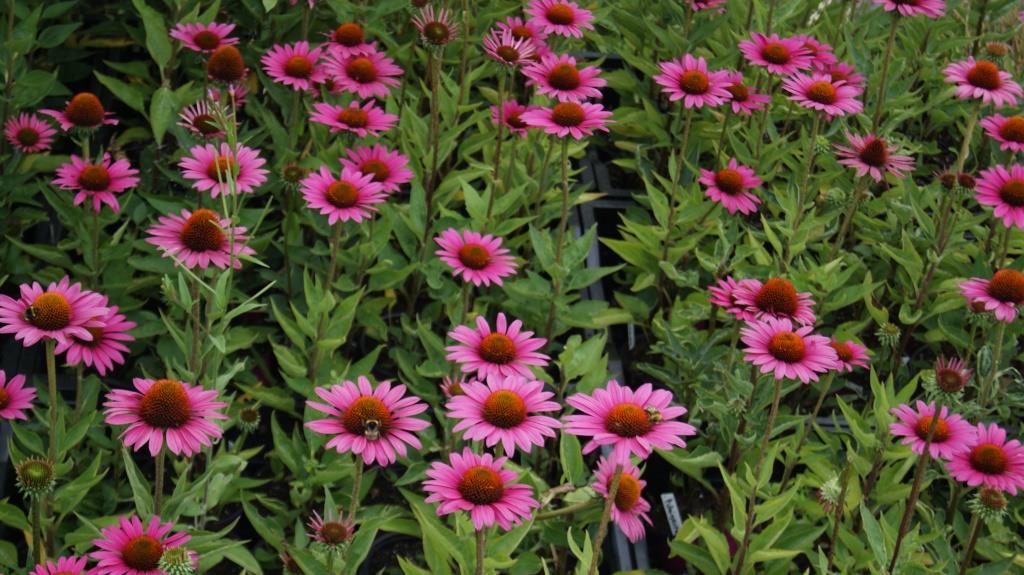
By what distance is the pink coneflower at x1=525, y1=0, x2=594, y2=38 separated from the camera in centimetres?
238

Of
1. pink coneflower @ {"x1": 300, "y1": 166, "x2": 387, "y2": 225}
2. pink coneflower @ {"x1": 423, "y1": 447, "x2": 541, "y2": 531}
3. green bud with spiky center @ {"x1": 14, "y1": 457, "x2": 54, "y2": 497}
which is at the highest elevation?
pink coneflower @ {"x1": 423, "y1": 447, "x2": 541, "y2": 531}

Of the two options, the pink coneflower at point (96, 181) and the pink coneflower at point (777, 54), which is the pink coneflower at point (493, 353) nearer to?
the pink coneflower at point (96, 181)

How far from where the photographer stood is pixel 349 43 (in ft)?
7.67

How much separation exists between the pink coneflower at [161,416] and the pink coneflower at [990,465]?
1089 millimetres

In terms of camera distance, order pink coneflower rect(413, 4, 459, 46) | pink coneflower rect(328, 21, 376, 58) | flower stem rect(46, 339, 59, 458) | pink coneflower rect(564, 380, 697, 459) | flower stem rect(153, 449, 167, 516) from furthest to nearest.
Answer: pink coneflower rect(328, 21, 376, 58), pink coneflower rect(413, 4, 459, 46), flower stem rect(153, 449, 167, 516), flower stem rect(46, 339, 59, 458), pink coneflower rect(564, 380, 697, 459)

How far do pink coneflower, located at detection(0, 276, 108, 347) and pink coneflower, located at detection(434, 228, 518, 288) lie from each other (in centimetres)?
62

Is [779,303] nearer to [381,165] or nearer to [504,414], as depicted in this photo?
[504,414]

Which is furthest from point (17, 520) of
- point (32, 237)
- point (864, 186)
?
point (864, 186)

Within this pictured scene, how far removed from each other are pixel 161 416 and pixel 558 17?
1.34m

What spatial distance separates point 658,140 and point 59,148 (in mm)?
1511

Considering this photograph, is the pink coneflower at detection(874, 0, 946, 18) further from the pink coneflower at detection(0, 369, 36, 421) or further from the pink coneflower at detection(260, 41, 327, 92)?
the pink coneflower at detection(0, 369, 36, 421)

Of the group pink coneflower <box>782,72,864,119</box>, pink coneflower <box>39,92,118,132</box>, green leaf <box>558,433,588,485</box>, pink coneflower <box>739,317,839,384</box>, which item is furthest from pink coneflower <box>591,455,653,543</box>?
pink coneflower <box>39,92,118,132</box>

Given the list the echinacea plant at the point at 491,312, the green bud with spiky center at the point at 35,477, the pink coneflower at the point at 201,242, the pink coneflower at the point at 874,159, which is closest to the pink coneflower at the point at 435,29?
the echinacea plant at the point at 491,312

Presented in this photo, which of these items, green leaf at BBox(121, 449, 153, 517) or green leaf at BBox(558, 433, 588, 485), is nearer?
green leaf at BBox(121, 449, 153, 517)
